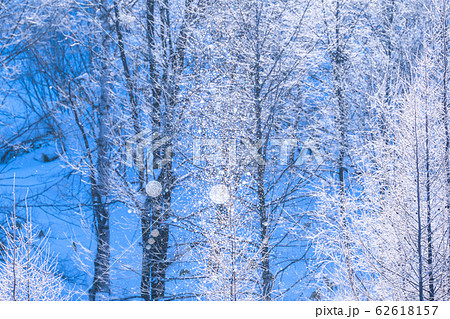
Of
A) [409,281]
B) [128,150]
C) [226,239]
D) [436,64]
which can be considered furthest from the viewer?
[128,150]

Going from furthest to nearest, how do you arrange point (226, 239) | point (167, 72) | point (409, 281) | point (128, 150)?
point (128, 150)
point (167, 72)
point (226, 239)
point (409, 281)

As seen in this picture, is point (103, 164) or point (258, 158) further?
point (103, 164)

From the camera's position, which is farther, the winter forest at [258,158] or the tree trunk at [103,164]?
the tree trunk at [103,164]

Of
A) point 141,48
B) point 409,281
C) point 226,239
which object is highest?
point 141,48

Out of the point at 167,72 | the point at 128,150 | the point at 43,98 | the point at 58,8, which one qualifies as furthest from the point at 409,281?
the point at 43,98

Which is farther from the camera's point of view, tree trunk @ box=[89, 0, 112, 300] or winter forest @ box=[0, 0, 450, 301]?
tree trunk @ box=[89, 0, 112, 300]

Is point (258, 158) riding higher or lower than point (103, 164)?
lower

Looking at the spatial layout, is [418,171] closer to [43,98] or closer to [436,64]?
[436,64]

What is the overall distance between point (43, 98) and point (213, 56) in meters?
8.87

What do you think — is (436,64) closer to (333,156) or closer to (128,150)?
(333,156)

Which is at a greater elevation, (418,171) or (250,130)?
(250,130)

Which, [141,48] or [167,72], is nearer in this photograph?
[167,72]

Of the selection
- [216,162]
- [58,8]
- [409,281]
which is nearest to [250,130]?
[216,162]

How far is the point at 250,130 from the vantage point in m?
7.14
